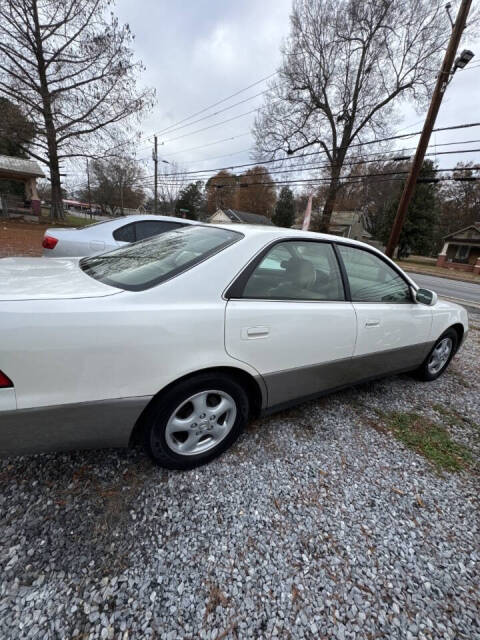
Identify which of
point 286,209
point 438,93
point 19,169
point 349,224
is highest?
point 438,93

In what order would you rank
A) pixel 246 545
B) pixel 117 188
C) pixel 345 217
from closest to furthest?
pixel 246 545, pixel 345 217, pixel 117 188

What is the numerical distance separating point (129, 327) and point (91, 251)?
12.2ft

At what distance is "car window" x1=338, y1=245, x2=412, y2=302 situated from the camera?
2393mm

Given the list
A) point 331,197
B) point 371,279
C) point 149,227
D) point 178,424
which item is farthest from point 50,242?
point 331,197

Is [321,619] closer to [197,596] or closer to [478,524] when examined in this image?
[197,596]

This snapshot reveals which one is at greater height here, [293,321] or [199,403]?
[293,321]

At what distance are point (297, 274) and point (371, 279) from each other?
33.2 inches

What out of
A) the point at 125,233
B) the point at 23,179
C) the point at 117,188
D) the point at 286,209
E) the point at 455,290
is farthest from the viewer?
the point at 286,209

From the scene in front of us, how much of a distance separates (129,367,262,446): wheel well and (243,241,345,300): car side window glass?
0.48 meters

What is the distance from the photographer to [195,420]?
5.87 ft

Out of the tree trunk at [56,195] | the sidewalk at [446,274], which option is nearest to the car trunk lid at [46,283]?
the sidewalk at [446,274]

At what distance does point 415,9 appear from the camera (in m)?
15.9

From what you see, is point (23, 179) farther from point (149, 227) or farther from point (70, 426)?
point (70, 426)

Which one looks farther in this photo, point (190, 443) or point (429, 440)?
point (429, 440)
